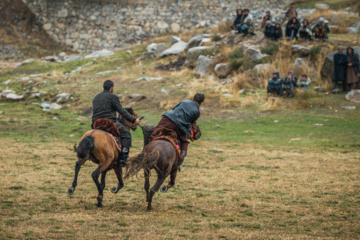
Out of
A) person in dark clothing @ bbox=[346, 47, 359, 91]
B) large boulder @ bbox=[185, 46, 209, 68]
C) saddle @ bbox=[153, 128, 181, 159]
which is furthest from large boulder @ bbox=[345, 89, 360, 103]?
saddle @ bbox=[153, 128, 181, 159]

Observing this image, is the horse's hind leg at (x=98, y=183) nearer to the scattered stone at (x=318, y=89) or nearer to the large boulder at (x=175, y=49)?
the scattered stone at (x=318, y=89)

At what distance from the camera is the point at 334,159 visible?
45.0ft

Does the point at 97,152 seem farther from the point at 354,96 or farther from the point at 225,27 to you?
the point at 225,27

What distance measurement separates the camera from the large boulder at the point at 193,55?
28.6 meters

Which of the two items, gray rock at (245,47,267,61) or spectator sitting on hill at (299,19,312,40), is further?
spectator sitting on hill at (299,19,312,40)

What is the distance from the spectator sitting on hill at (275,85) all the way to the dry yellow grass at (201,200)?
26.7ft

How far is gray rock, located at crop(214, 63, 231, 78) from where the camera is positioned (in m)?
26.0

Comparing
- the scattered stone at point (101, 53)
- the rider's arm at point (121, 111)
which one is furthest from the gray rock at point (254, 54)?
the rider's arm at point (121, 111)

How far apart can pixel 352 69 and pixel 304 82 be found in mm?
2267

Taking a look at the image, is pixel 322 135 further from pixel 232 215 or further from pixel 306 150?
pixel 232 215

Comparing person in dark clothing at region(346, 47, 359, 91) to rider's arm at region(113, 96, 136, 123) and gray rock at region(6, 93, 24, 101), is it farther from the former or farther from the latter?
gray rock at region(6, 93, 24, 101)

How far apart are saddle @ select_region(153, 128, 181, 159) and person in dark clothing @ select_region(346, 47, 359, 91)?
1610 centimetres

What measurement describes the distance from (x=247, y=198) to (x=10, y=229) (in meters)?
4.69

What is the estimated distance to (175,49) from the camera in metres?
31.4
